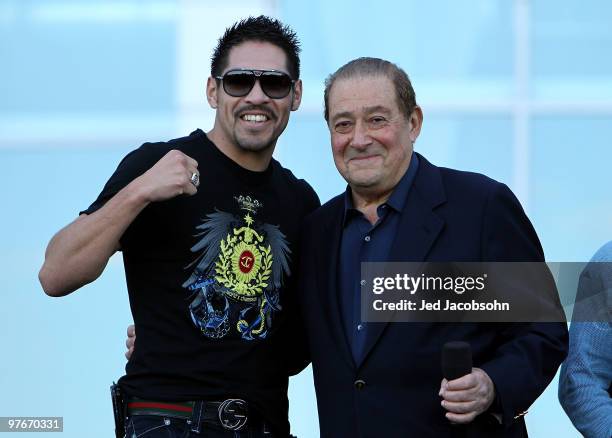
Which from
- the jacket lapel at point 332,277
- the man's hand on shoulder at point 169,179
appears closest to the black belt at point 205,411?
the jacket lapel at point 332,277

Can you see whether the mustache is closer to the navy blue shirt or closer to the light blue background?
the navy blue shirt

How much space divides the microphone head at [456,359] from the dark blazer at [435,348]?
0.17 meters

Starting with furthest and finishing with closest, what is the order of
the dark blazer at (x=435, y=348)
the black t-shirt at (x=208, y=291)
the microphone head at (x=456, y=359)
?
the black t-shirt at (x=208, y=291), the dark blazer at (x=435, y=348), the microphone head at (x=456, y=359)

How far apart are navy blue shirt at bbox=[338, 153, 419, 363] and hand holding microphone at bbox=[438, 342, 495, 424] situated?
351mm

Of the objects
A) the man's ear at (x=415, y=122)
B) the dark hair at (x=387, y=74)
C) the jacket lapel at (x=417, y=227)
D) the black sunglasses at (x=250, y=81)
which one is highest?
the black sunglasses at (x=250, y=81)

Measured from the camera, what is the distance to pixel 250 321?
11.5 ft

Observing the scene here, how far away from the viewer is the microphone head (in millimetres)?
2955

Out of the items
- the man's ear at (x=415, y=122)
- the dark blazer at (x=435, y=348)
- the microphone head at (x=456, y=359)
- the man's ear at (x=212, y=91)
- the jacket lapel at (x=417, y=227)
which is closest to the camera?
the microphone head at (x=456, y=359)

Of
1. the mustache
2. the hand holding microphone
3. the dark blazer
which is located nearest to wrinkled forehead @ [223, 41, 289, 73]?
the mustache

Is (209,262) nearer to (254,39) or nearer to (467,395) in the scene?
(254,39)

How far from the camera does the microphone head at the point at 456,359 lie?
9.70ft

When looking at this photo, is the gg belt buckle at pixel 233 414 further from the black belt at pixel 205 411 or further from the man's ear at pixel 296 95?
the man's ear at pixel 296 95

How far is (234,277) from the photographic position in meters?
3.52

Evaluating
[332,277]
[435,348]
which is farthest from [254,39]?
[435,348]
